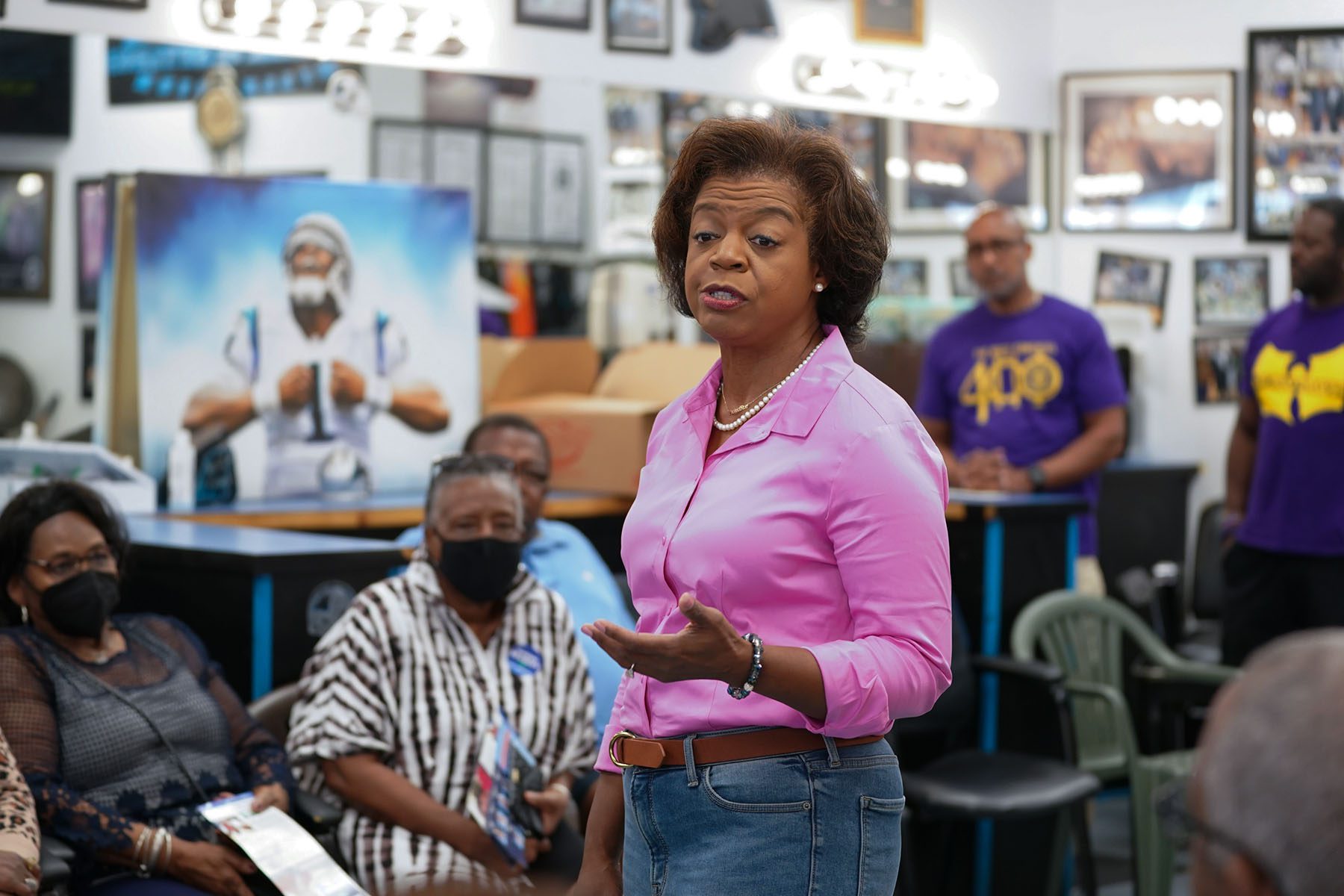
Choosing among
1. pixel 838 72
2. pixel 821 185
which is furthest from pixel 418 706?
pixel 838 72

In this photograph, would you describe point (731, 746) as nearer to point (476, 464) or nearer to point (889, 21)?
point (476, 464)

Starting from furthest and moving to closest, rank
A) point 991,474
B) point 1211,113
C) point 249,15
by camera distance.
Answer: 1. point 1211,113
2. point 249,15
3. point 991,474

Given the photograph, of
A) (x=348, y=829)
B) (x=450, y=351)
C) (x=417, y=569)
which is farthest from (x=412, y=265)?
(x=348, y=829)

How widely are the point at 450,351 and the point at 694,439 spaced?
2951 millimetres

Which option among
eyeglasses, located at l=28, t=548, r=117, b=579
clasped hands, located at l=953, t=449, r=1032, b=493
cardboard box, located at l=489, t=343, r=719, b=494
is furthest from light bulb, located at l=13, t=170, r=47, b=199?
clasped hands, located at l=953, t=449, r=1032, b=493

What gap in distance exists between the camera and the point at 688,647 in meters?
1.26

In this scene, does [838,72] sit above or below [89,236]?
above

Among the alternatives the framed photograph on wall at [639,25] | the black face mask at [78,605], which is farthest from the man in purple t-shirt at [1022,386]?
the black face mask at [78,605]

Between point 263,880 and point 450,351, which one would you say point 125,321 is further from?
point 263,880

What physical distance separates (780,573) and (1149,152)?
5.35 meters

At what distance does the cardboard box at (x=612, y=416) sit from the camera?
428 cm

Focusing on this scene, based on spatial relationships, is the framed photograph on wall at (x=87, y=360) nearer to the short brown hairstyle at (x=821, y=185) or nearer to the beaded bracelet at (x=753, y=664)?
the short brown hairstyle at (x=821, y=185)

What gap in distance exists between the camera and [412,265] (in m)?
4.38

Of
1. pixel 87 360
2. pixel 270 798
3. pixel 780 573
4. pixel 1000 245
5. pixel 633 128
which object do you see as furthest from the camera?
pixel 633 128
